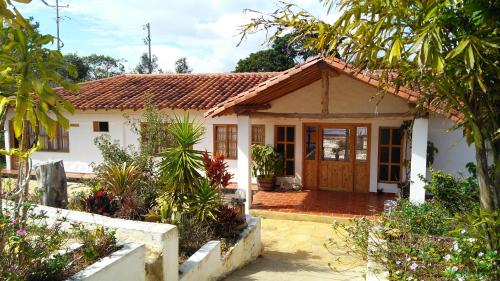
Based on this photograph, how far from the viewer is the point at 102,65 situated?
53.0 m

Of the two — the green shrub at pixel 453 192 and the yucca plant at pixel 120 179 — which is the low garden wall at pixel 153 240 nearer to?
the yucca plant at pixel 120 179

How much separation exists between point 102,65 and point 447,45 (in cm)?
5516

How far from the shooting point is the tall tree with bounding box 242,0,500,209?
3.04 meters

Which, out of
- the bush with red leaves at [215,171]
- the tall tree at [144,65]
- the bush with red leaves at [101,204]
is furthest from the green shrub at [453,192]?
the tall tree at [144,65]

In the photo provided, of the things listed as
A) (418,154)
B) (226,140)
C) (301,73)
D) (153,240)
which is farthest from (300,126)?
(153,240)

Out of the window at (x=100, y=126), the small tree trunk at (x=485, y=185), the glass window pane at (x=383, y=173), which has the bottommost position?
the glass window pane at (x=383, y=173)

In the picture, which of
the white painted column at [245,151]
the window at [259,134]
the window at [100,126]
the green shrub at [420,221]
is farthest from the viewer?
the window at [100,126]

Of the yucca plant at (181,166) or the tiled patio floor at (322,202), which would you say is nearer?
the yucca plant at (181,166)

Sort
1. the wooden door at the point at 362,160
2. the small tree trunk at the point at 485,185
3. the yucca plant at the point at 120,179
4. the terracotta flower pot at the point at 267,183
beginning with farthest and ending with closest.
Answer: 1. the terracotta flower pot at the point at 267,183
2. the wooden door at the point at 362,160
3. the yucca plant at the point at 120,179
4. the small tree trunk at the point at 485,185

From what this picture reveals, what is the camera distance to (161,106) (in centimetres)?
1297

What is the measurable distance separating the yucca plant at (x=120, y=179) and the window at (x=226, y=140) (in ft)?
20.6

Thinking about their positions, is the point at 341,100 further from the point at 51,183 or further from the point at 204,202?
the point at 51,183

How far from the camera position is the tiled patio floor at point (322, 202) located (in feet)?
33.5

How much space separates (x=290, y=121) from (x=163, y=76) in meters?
7.37
